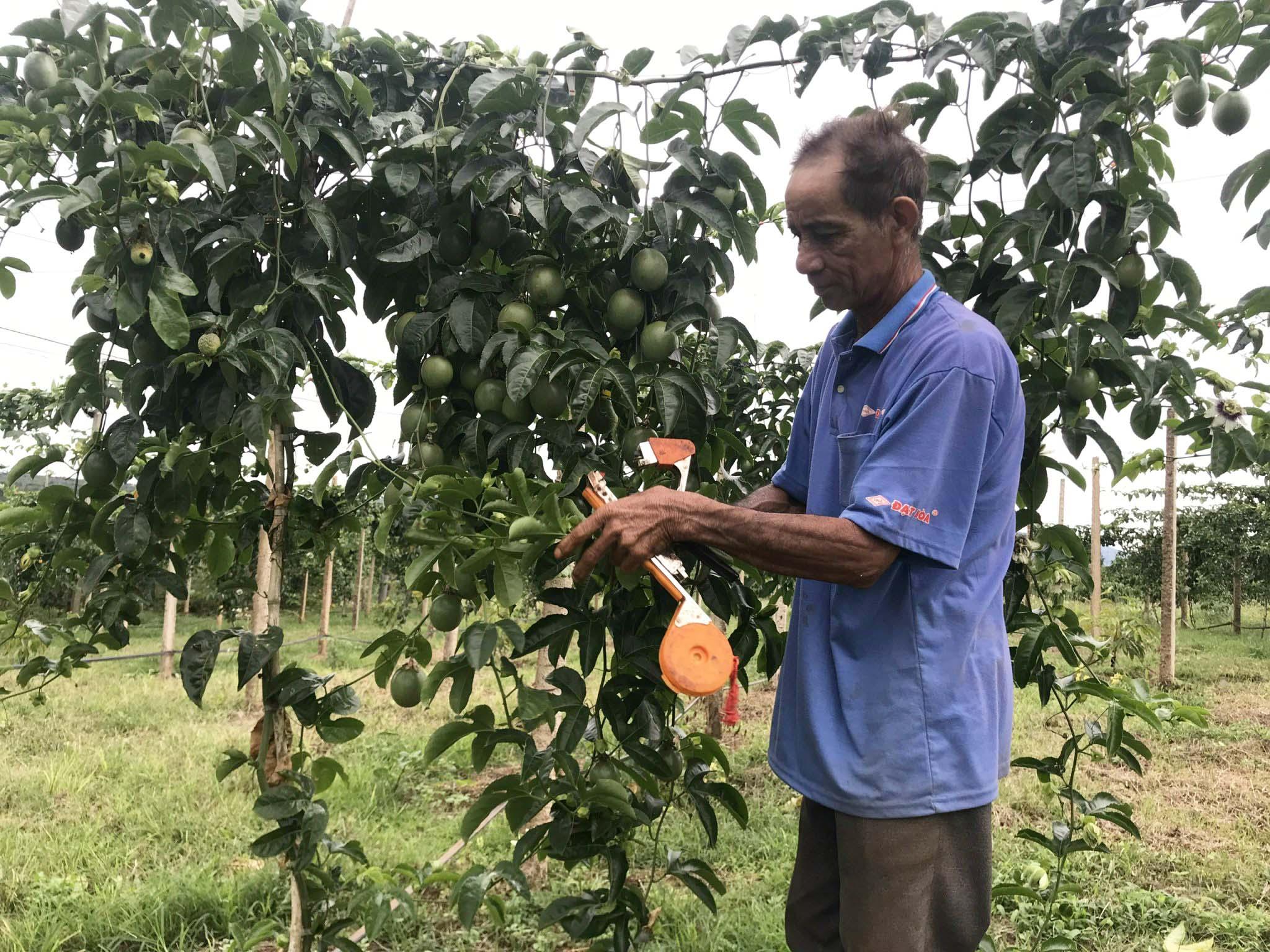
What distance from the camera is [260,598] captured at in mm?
1838

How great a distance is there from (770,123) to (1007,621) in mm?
1052

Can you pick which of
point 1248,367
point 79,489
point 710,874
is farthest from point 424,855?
point 1248,367

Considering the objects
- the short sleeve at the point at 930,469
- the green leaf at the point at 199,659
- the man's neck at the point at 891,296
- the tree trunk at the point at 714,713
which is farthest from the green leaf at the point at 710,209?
the tree trunk at the point at 714,713

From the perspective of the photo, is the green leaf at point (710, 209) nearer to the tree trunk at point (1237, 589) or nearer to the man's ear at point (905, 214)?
the man's ear at point (905, 214)

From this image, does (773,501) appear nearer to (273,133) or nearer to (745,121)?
(745,121)

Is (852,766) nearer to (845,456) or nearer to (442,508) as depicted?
(845,456)

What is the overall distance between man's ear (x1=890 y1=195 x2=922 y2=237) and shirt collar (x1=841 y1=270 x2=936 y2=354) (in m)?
0.08

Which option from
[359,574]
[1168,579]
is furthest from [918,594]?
[359,574]

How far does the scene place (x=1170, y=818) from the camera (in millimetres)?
3752

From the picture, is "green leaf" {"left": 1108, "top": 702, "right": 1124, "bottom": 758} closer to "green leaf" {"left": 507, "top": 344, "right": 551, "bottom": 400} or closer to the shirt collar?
the shirt collar

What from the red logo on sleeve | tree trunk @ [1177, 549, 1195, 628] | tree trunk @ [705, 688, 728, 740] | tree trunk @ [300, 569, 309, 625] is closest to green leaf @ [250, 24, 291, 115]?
the red logo on sleeve

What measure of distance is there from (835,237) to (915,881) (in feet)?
2.97

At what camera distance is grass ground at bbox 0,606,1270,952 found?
2.70 meters

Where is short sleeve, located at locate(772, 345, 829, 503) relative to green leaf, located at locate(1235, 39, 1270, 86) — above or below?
below
